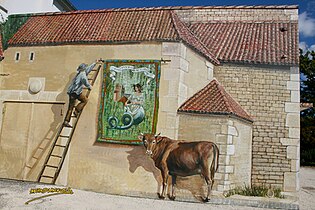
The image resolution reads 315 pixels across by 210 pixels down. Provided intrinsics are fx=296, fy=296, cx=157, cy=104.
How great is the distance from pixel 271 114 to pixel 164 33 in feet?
14.5

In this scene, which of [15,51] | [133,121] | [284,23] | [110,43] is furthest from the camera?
[284,23]

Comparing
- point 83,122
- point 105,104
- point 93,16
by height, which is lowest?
point 83,122

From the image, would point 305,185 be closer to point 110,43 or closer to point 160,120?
point 160,120

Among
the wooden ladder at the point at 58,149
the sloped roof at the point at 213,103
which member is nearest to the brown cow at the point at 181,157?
the sloped roof at the point at 213,103

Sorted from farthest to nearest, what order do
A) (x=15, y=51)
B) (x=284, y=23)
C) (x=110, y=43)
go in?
1. (x=284, y=23)
2. (x=15, y=51)
3. (x=110, y=43)

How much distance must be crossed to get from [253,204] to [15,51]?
9.31 metres

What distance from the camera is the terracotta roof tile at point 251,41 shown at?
10.1 meters

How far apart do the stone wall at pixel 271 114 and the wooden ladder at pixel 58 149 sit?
14.3 ft

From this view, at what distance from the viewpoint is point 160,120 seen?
28.8 ft

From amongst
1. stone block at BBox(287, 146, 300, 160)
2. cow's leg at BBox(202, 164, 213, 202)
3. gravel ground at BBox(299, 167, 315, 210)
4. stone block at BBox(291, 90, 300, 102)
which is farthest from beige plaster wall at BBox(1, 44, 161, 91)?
gravel ground at BBox(299, 167, 315, 210)

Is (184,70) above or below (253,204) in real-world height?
above

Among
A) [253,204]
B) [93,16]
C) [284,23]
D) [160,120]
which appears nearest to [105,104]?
[160,120]

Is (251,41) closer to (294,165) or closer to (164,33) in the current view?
(164,33)

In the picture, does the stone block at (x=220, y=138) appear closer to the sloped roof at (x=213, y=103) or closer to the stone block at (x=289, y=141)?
the sloped roof at (x=213, y=103)
